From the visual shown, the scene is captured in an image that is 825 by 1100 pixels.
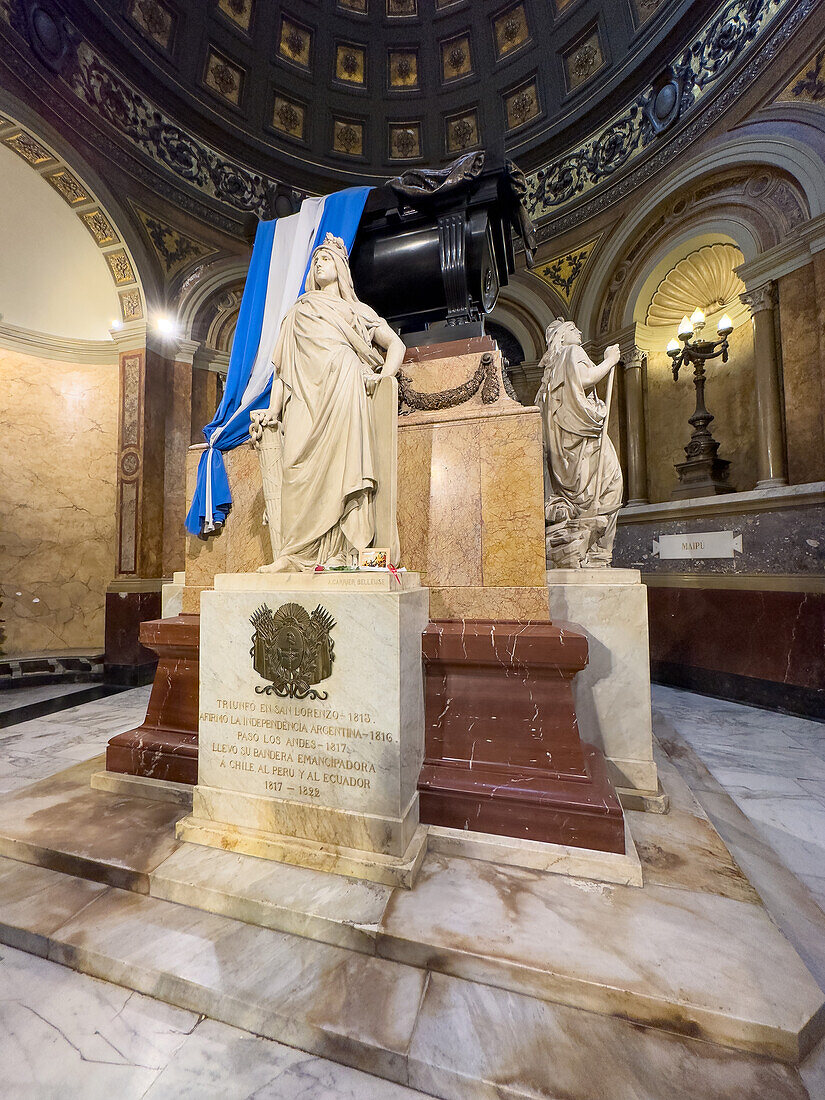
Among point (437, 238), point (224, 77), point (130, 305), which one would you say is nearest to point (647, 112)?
point (437, 238)

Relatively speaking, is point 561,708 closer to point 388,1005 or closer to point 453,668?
point 453,668

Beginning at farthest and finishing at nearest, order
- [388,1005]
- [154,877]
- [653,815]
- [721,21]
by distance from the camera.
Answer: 1. [721,21]
2. [653,815]
3. [154,877]
4. [388,1005]

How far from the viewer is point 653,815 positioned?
2.43 metres

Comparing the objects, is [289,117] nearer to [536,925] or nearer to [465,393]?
[465,393]

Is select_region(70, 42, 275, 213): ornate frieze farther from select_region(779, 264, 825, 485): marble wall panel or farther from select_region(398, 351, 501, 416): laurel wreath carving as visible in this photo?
select_region(779, 264, 825, 485): marble wall panel

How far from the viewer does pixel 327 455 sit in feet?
7.82

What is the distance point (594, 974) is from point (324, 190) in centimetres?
1171

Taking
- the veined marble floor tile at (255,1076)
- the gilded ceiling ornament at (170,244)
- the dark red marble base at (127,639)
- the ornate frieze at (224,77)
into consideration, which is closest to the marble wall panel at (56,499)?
the dark red marble base at (127,639)

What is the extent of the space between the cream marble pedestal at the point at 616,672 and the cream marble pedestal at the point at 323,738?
3.52 feet

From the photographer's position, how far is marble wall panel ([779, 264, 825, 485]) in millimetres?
5137

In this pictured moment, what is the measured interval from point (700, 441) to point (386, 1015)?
7.05m

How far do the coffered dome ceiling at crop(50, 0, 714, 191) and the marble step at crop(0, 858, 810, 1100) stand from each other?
407 inches

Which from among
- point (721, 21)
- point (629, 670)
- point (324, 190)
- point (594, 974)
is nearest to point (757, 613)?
point (629, 670)

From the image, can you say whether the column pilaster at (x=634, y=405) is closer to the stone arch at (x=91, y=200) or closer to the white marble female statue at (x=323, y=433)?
the white marble female statue at (x=323, y=433)
